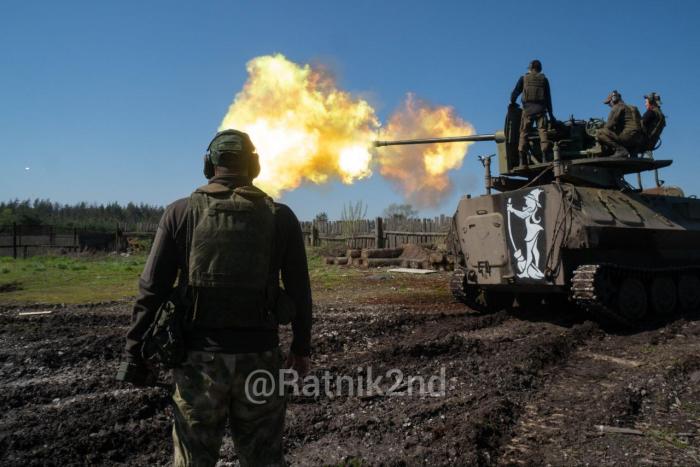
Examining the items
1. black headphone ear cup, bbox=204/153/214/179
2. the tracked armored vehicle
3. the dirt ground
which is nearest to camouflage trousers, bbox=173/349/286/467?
black headphone ear cup, bbox=204/153/214/179

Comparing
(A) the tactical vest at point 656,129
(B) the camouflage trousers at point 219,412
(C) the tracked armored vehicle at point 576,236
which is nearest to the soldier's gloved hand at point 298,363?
(B) the camouflage trousers at point 219,412

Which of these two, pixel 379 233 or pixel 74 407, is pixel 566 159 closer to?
pixel 74 407

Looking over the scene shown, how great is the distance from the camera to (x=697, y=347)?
7840mm

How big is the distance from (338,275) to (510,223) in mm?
9198

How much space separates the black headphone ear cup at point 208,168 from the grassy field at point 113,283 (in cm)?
977

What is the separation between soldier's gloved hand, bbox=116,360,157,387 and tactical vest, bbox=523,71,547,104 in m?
10.2

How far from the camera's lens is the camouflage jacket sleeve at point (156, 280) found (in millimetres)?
2793

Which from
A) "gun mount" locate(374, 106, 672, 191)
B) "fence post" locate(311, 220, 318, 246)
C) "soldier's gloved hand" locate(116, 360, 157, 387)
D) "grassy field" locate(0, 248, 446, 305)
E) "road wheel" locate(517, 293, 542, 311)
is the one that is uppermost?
"gun mount" locate(374, 106, 672, 191)

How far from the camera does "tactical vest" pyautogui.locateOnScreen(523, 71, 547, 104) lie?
1127 cm

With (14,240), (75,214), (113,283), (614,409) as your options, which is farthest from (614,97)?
(75,214)

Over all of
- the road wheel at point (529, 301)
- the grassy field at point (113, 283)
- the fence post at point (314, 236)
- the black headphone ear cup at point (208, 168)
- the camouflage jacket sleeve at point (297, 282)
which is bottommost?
the road wheel at point (529, 301)

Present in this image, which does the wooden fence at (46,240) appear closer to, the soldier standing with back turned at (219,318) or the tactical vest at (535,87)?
the tactical vest at (535,87)

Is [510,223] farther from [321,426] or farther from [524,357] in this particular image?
[321,426]

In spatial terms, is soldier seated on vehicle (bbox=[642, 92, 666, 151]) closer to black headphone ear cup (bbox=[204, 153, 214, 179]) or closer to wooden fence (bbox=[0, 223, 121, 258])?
black headphone ear cup (bbox=[204, 153, 214, 179])
